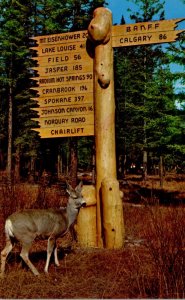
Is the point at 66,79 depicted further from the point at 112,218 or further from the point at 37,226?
the point at 37,226

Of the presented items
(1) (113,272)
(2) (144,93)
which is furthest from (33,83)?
(1) (113,272)

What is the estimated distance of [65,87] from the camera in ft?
27.0

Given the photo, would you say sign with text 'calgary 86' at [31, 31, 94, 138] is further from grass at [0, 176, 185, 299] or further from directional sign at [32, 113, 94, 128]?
grass at [0, 176, 185, 299]

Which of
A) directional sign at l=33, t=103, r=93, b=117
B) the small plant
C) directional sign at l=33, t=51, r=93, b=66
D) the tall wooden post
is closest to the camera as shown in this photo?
the small plant

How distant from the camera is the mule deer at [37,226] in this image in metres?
5.70

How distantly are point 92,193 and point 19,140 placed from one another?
22.3 m

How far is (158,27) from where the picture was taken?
7.82 meters

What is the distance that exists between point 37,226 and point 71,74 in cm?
334

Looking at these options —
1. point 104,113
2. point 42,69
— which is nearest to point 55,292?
point 104,113

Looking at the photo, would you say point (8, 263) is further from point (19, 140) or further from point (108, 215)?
point (19, 140)

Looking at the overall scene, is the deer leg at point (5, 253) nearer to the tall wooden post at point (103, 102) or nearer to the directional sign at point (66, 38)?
the tall wooden post at point (103, 102)

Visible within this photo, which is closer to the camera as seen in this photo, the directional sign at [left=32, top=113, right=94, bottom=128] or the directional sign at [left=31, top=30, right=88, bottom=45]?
the directional sign at [left=32, top=113, right=94, bottom=128]

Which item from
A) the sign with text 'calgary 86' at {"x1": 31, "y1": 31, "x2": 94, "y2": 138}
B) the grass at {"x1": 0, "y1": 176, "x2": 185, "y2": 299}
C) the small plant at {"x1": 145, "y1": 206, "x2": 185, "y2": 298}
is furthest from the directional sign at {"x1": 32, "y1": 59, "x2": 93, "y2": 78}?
the small plant at {"x1": 145, "y1": 206, "x2": 185, "y2": 298}

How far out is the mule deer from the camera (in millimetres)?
5699
